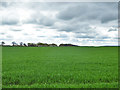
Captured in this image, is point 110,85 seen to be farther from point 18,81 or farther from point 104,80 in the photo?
point 18,81

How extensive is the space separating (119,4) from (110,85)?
5.49m

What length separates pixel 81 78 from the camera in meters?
8.86

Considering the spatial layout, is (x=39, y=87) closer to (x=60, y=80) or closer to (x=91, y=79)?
(x=60, y=80)

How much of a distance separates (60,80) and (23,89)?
2.56 m

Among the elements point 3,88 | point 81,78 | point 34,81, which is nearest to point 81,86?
point 81,78

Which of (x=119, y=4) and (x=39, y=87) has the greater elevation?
(x=119, y=4)

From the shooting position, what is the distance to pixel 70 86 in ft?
23.6

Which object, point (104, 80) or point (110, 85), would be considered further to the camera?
point (104, 80)

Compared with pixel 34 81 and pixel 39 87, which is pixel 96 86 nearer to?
pixel 39 87

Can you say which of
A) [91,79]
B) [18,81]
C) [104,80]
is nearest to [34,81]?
[18,81]

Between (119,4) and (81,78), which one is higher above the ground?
(119,4)

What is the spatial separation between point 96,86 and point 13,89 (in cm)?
469

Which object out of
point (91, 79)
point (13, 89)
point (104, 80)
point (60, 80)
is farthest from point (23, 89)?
point (104, 80)

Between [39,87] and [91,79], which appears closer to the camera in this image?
[39,87]
